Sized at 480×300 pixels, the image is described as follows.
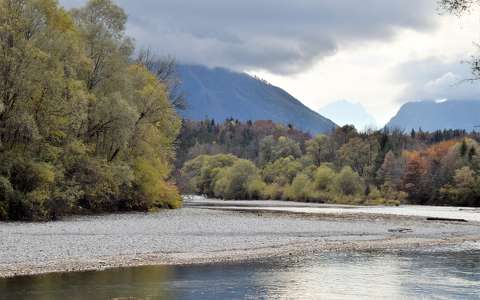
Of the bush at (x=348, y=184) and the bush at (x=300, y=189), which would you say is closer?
the bush at (x=348, y=184)

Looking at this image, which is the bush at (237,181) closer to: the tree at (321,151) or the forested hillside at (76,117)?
the tree at (321,151)

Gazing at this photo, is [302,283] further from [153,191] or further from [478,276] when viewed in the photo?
[153,191]

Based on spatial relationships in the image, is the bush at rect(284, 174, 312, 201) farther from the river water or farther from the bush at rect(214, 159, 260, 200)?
the river water

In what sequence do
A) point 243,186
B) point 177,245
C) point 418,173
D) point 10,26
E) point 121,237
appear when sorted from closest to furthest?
point 177,245 < point 121,237 < point 10,26 < point 418,173 < point 243,186

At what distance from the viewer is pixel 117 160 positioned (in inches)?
2448

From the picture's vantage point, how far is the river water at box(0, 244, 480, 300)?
2044cm

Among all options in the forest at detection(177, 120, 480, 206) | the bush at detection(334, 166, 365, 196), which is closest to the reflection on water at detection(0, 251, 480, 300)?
the forest at detection(177, 120, 480, 206)

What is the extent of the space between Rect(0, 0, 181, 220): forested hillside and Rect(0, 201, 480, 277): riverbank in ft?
15.7

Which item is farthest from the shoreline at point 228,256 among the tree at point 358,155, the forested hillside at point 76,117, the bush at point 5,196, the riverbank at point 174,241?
the tree at point 358,155

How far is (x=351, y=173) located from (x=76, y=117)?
9854 cm

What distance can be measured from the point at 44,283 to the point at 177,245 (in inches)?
528

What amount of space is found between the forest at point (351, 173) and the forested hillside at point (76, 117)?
49322 millimetres

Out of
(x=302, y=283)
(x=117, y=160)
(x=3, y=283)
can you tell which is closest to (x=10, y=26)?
(x=117, y=160)

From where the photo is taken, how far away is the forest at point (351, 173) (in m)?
134
